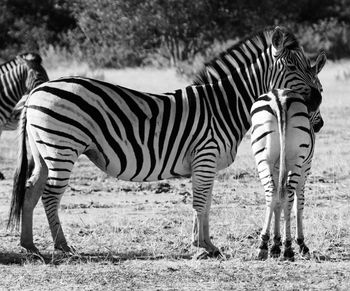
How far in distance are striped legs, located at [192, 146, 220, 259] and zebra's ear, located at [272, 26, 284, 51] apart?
1.16m

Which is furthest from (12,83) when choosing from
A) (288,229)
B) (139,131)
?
(288,229)

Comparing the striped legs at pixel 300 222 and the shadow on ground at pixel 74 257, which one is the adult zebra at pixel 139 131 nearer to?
the shadow on ground at pixel 74 257

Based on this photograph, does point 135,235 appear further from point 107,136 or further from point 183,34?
point 183,34

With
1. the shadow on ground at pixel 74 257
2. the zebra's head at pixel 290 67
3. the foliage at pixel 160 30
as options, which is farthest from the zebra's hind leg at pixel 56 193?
the foliage at pixel 160 30

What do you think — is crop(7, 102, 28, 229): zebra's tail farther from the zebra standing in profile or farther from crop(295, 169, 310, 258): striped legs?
the zebra standing in profile

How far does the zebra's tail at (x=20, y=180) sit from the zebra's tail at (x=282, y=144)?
214cm

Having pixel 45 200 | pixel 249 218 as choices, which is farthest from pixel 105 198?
pixel 45 200

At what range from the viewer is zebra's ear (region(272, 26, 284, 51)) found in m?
7.88

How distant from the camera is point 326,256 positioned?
23.3ft

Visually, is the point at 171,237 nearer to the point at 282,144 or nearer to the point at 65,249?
the point at 65,249

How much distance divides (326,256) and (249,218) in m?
1.58

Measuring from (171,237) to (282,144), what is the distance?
158 centimetres

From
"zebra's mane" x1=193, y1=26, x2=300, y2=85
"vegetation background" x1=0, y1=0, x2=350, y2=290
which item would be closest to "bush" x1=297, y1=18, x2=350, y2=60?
"vegetation background" x1=0, y1=0, x2=350, y2=290

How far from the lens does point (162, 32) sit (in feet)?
100
